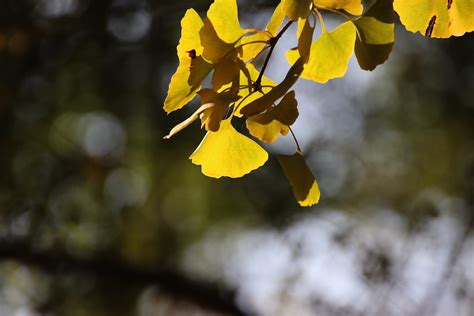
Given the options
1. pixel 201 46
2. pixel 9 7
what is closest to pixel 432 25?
pixel 201 46

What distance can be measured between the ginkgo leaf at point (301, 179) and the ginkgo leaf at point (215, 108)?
0.19 feet

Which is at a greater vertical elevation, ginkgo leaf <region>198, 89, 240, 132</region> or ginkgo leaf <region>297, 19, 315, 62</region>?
ginkgo leaf <region>297, 19, 315, 62</region>

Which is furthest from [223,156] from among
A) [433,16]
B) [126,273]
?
[126,273]

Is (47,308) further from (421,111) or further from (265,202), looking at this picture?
(421,111)

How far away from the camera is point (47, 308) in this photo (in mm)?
2246

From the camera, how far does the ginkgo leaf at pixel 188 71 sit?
49 centimetres

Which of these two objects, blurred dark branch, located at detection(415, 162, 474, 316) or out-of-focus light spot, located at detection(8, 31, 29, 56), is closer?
blurred dark branch, located at detection(415, 162, 474, 316)

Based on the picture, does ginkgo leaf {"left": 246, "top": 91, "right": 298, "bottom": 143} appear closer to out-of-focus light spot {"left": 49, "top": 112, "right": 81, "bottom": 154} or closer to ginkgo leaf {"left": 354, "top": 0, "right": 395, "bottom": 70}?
ginkgo leaf {"left": 354, "top": 0, "right": 395, "bottom": 70}

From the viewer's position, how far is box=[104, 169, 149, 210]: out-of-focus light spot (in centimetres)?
223

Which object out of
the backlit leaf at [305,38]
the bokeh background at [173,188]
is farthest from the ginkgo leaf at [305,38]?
the bokeh background at [173,188]

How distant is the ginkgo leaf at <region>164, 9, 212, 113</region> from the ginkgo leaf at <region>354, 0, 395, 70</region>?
0.32 feet

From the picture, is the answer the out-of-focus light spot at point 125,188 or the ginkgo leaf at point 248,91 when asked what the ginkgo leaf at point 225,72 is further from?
the out-of-focus light spot at point 125,188

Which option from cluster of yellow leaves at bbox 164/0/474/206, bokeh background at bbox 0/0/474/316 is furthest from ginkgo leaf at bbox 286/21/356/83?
bokeh background at bbox 0/0/474/316

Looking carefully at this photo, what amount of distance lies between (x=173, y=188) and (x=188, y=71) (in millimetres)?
1787
